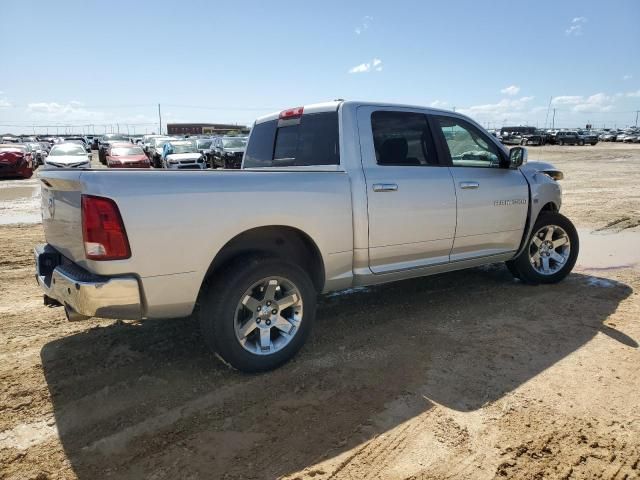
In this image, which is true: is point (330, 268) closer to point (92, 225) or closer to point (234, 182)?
point (234, 182)

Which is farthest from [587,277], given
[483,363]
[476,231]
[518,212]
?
[483,363]

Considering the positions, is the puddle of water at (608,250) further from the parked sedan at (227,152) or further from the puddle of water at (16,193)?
the parked sedan at (227,152)

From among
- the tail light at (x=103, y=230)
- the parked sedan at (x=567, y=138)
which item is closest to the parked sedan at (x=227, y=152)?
the tail light at (x=103, y=230)

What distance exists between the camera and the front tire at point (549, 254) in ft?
17.5

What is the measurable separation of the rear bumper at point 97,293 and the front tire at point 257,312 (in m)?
0.52

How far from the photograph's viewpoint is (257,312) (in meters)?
3.42

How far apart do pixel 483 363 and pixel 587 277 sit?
10.1ft

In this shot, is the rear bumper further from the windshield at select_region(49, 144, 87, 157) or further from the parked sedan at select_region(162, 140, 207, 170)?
the windshield at select_region(49, 144, 87, 157)

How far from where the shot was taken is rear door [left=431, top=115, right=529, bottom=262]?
451cm

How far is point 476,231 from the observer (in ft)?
15.1

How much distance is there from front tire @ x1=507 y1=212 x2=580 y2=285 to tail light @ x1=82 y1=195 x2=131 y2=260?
428 centimetres

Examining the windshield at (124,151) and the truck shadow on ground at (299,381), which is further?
the windshield at (124,151)

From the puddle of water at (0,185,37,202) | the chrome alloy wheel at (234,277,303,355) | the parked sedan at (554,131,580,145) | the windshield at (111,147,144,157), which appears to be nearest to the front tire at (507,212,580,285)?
the chrome alloy wheel at (234,277,303,355)

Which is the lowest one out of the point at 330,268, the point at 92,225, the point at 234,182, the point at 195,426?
the point at 195,426
